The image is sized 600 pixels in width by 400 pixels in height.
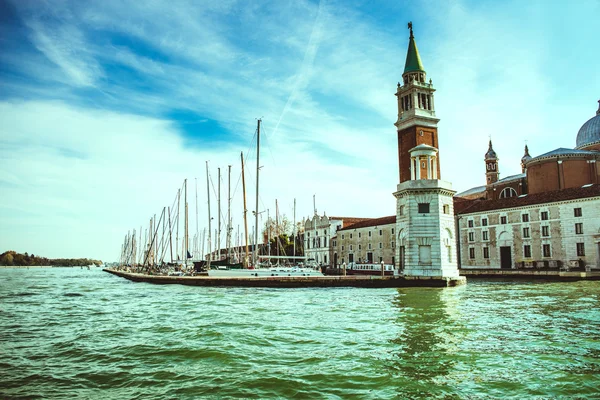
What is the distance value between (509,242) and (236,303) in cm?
3844

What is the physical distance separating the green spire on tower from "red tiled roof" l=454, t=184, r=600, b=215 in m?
19.0

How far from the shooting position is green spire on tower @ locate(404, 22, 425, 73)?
42.2 m

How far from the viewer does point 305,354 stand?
9.41 meters

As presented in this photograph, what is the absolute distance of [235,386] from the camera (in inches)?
284

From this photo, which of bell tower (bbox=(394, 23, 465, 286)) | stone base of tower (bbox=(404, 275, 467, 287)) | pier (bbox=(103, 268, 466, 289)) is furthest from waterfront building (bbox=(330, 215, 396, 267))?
pier (bbox=(103, 268, 466, 289))

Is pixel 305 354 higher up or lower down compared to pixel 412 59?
lower down

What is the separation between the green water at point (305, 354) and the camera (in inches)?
278

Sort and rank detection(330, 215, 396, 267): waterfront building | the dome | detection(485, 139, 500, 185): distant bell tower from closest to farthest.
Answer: the dome
detection(330, 215, 396, 267): waterfront building
detection(485, 139, 500, 185): distant bell tower

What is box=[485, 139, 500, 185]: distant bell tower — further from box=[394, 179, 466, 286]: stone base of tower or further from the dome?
box=[394, 179, 466, 286]: stone base of tower

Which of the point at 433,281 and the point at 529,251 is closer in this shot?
the point at 433,281

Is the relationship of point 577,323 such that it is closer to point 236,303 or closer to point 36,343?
point 236,303

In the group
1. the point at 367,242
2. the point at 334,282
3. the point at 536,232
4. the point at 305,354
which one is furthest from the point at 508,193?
the point at 305,354

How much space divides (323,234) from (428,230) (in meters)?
41.1

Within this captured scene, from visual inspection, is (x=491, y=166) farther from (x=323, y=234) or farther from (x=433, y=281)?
(x=433, y=281)
